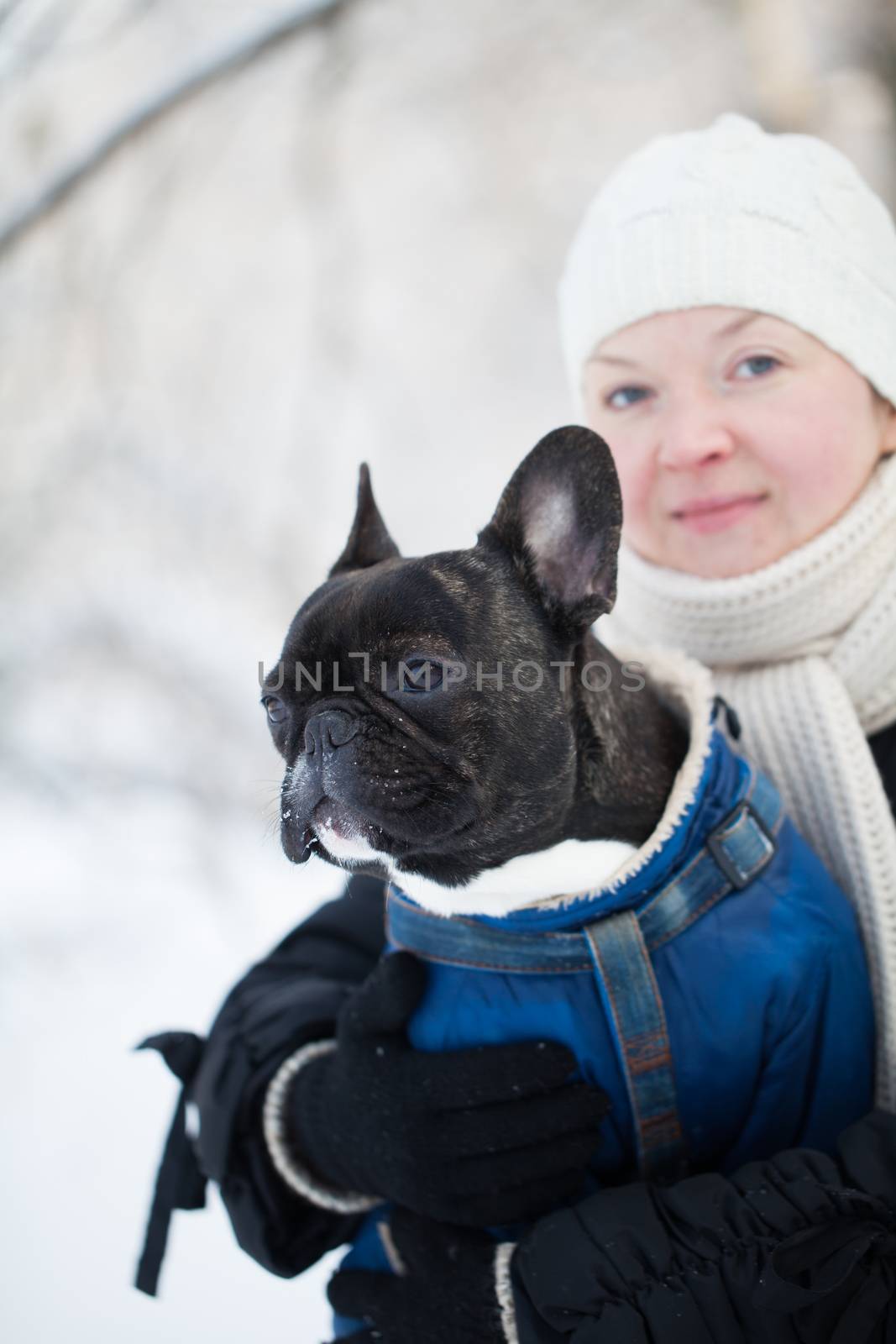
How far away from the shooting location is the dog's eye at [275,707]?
848 millimetres

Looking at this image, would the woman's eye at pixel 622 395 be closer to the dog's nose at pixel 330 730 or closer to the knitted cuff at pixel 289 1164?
the dog's nose at pixel 330 730

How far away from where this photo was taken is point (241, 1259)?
1.50 meters

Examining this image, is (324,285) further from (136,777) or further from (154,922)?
(154,922)

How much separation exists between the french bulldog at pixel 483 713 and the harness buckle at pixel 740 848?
6 cm

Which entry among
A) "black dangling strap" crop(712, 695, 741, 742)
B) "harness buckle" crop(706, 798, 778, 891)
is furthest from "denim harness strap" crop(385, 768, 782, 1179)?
"black dangling strap" crop(712, 695, 741, 742)

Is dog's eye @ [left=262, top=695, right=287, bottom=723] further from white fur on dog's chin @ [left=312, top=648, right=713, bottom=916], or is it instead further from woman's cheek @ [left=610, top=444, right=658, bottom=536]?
woman's cheek @ [left=610, top=444, right=658, bottom=536]

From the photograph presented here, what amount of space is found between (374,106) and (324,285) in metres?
0.37

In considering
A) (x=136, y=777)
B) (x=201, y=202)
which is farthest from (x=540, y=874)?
(x=201, y=202)

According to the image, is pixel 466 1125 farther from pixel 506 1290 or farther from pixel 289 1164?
pixel 289 1164

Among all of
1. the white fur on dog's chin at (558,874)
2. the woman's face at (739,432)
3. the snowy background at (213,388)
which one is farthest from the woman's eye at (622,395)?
the snowy background at (213,388)

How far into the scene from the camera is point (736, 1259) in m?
0.68

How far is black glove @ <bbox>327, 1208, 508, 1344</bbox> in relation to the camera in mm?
775

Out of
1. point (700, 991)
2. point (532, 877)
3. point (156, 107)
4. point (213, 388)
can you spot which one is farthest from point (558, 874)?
point (156, 107)

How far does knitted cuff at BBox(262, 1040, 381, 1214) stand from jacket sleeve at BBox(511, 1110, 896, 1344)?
267 millimetres
